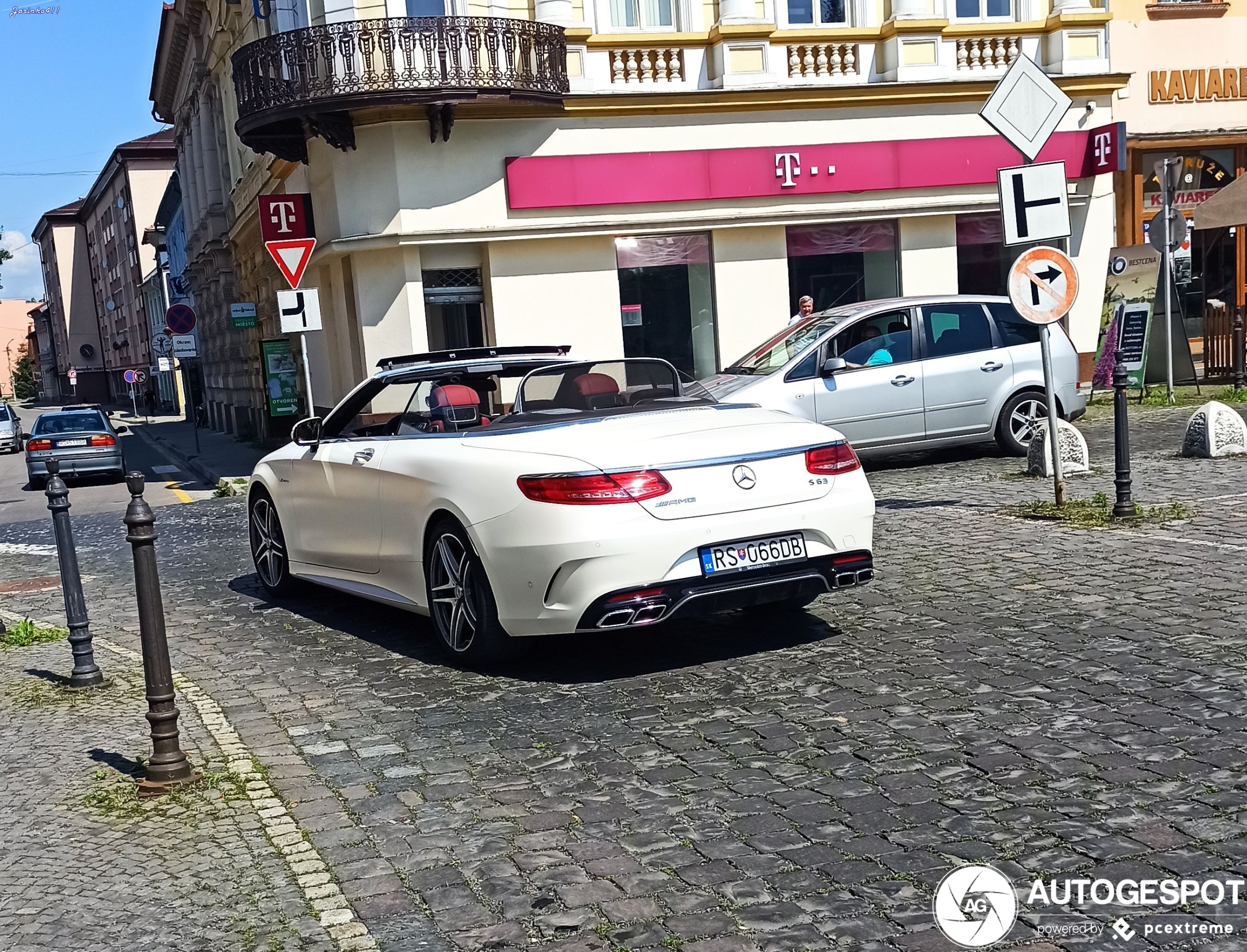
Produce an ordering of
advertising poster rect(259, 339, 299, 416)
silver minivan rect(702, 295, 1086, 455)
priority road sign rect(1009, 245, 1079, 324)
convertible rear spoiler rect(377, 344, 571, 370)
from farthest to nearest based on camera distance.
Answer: advertising poster rect(259, 339, 299, 416), silver minivan rect(702, 295, 1086, 455), priority road sign rect(1009, 245, 1079, 324), convertible rear spoiler rect(377, 344, 571, 370)

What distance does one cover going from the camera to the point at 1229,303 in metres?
25.7

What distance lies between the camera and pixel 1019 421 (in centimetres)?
1349

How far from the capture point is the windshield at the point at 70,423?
24516mm

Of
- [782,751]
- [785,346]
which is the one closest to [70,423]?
[785,346]

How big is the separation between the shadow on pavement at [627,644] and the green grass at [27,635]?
1.89m

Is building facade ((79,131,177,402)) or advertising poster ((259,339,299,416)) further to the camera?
building facade ((79,131,177,402))

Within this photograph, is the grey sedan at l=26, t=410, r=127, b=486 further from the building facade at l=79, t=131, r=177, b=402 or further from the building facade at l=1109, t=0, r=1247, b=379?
the building facade at l=79, t=131, r=177, b=402

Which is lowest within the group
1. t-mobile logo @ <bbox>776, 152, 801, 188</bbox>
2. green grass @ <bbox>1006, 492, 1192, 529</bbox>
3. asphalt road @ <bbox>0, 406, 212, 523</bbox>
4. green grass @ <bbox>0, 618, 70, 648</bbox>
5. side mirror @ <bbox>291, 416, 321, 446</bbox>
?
asphalt road @ <bbox>0, 406, 212, 523</bbox>

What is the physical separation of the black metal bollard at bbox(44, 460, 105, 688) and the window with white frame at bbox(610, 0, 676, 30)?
1475 centimetres

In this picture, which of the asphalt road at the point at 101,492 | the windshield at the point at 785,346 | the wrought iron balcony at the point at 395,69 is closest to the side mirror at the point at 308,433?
the windshield at the point at 785,346

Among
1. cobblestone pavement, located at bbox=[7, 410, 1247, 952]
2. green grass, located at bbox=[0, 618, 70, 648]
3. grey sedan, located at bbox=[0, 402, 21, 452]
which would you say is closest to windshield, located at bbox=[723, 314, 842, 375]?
cobblestone pavement, located at bbox=[7, 410, 1247, 952]

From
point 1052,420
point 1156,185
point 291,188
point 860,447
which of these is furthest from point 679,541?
point 1156,185

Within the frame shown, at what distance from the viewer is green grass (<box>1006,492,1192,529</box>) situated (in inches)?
355

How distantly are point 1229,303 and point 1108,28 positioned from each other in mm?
6994
